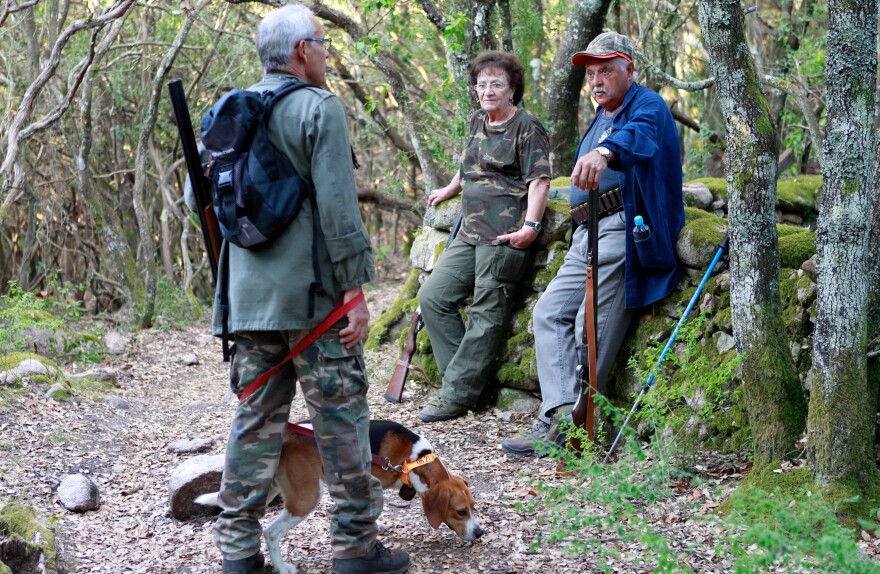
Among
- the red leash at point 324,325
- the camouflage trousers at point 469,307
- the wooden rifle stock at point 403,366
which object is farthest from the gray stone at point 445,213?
the red leash at point 324,325

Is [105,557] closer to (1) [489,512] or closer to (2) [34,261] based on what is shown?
(1) [489,512]

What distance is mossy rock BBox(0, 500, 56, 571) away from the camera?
360 centimetres

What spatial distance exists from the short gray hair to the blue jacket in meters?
1.91

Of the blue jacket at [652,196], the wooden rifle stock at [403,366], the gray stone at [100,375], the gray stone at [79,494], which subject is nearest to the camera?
the gray stone at [79,494]

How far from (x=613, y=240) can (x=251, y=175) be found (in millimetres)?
2414

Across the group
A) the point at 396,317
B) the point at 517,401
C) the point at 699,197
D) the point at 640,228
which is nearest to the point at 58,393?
the point at 396,317

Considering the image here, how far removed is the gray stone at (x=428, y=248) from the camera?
22.8 feet

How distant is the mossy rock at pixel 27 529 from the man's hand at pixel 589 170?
115 inches

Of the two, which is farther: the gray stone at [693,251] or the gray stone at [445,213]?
the gray stone at [445,213]

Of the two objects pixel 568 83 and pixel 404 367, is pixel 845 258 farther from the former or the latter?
pixel 568 83

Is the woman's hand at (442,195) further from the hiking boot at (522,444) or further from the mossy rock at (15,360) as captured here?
the mossy rock at (15,360)

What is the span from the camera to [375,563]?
11.3 feet

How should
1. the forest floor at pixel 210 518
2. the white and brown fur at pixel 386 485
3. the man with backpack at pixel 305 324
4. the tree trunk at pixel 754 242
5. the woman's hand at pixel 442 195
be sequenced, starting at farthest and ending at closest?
the woman's hand at pixel 442 195
the tree trunk at pixel 754 242
the forest floor at pixel 210 518
the white and brown fur at pixel 386 485
the man with backpack at pixel 305 324

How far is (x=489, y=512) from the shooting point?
4.31 metres
